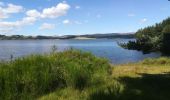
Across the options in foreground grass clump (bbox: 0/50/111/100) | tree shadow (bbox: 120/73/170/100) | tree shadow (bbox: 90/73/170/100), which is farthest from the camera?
foreground grass clump (bbox: 0/50/111/100)

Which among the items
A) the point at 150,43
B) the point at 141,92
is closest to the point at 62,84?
the point at 141,92

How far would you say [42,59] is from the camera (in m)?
14.0

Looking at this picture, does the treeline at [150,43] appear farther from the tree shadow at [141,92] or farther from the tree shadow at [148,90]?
the tree shadow at [141,92]

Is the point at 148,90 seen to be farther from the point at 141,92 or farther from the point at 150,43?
the point at 150,43

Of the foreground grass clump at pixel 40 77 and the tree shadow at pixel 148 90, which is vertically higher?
the foreground grass clump at pixel 40 77

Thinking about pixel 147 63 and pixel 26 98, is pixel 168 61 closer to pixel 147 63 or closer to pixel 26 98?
pixel 147 63

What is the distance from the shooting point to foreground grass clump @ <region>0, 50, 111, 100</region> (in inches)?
456

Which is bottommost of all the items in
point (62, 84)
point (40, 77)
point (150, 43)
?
point (150, 43)

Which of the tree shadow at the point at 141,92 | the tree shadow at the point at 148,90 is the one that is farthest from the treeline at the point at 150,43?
the tree shadow at the point at 141,92

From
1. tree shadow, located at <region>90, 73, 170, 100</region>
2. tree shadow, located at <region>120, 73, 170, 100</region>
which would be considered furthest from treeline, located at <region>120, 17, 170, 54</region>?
tree shadow, located at <region>90, 73, 170, 100</region>

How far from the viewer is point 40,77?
12.6 meters

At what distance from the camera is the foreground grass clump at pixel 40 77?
11572mm

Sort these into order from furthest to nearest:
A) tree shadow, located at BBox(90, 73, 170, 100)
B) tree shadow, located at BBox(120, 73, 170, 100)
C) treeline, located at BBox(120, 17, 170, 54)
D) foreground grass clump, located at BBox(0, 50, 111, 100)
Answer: treeline, located at BBox(120, 17, 170, 54)
foreground grass clump, located at BBox(0, 50, 111, 100)
tree shadow, located at BBox(120, 73, 170, 100)
tree shadow, located at BBox(90, 73, 170, 100)

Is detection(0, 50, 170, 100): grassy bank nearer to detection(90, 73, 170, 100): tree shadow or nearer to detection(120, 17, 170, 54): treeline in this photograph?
detection(90, 73, 170, 100): tree shadow
